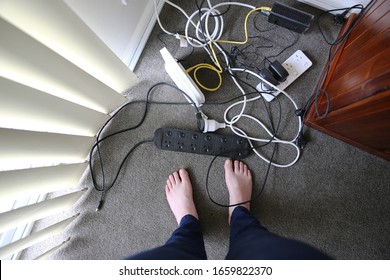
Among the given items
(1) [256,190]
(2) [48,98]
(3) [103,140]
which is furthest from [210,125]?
(2) [48,98]

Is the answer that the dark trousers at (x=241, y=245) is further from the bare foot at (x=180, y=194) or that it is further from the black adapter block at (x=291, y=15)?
the black adapter block at (x=291, y=15)

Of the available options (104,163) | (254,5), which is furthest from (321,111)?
(104,163)

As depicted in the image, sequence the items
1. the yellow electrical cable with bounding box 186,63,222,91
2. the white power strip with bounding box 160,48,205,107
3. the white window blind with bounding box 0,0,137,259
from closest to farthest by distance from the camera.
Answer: the white window blind with bounding box 0,0,137,259 < the white power strip with bounding box 160,48,205,107 < the yellow electrical cable with bounding box 186,63,222,91

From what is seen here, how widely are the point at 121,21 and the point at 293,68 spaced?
0.64 meters

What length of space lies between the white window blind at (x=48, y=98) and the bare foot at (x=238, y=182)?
0.48 m

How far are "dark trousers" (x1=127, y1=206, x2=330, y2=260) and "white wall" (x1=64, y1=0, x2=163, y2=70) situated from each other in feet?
2.06

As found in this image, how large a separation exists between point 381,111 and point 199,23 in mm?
693

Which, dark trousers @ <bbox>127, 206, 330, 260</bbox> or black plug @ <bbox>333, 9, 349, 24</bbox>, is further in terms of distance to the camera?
black plug @ <bbox>333, 9, 349, 24</bbox>

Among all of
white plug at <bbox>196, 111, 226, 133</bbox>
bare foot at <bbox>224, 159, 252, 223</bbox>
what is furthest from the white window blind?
bare foot at <bbox>224, 159, 252, 223</bbox>

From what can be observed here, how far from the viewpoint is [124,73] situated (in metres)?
0.85

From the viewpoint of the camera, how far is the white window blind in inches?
19.0

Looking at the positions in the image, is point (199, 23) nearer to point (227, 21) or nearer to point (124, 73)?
point (227, 21)

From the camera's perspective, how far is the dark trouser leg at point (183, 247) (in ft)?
2.06

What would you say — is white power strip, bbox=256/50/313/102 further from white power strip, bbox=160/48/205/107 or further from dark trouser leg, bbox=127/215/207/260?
dark trouser leg, bbox=127/215/207/260
